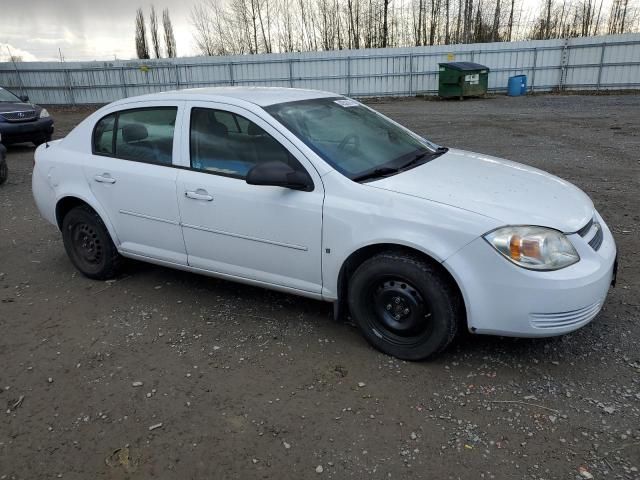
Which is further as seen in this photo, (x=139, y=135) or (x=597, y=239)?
(x=139, y=135)

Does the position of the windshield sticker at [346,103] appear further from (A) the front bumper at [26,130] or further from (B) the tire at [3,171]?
(A) the front bumper at [26,130]

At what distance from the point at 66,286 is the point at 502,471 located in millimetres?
3876

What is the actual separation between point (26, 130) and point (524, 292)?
1236 centimetres

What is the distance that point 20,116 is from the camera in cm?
1180

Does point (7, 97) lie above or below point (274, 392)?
above

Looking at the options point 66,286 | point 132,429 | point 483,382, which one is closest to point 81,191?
point 66,286

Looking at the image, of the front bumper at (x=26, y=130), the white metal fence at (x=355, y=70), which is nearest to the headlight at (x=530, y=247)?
the front bumper at (x=26, y=130)

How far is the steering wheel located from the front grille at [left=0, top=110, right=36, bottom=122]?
35.4 feet

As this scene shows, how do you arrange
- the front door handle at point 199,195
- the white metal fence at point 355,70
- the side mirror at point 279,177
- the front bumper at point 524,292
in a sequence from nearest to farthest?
the front bumper at point 524,292
the side mirror at point 279,177
the front door handle at point 199,195
the white metal fence at point 355,70

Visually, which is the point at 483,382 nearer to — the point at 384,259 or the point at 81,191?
the point at 384,259

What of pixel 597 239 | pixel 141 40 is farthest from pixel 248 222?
pixel 141 40

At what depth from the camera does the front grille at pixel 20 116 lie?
1159cm

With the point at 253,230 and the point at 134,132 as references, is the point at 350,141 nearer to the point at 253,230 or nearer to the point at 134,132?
the point at 253,230

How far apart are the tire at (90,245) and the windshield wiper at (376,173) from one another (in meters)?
2.40
